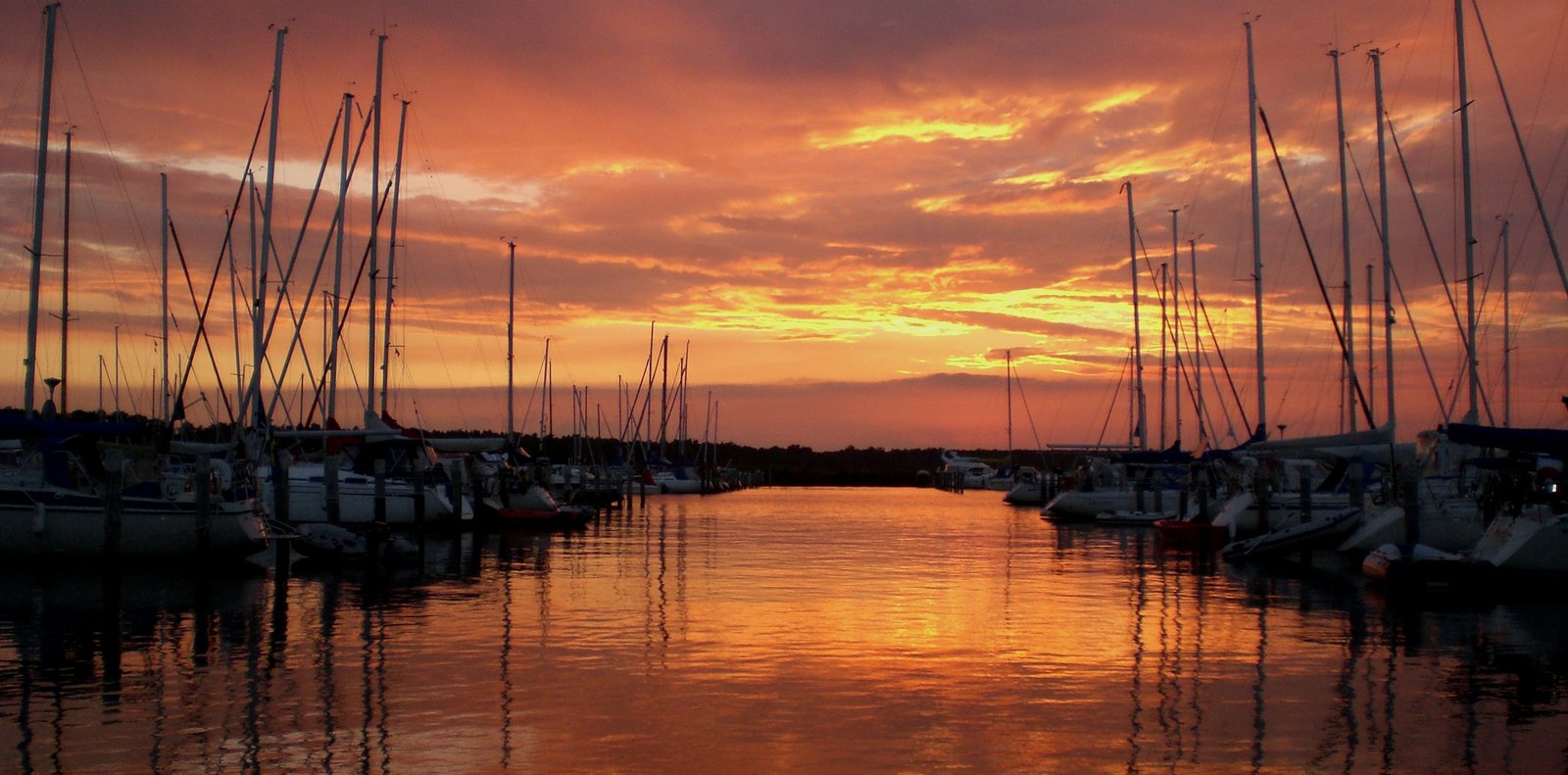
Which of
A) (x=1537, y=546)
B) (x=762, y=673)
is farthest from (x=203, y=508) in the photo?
(x=1537, y=546)

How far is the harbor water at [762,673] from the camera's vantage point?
12.9m

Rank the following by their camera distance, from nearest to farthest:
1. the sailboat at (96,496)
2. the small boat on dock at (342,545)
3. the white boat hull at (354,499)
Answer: the sailboat at (96,496) → the small boat on dock at (342,545) → the white boat hull at (354,499)

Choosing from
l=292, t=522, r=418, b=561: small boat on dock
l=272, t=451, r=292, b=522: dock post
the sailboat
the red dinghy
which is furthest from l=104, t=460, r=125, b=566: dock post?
the red dinghy

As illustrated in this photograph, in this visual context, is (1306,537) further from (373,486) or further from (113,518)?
(373,486)

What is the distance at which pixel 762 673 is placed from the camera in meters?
17.2

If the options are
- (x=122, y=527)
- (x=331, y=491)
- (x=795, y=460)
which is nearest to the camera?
(x=122, y=527)

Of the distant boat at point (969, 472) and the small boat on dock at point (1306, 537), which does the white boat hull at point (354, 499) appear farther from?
the distant boat at point (969, 472)

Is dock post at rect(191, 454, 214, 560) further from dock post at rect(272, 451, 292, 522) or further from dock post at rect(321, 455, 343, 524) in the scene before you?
dock post at rect(321, 455, 343, 524)

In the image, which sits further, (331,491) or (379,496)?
(379,496)

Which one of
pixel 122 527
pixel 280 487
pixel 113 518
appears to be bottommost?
pixel 122 527

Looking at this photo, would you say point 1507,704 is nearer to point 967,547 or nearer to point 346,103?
point 967,547

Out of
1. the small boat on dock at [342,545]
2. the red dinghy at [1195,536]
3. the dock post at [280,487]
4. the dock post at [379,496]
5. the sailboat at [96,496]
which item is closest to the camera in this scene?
the sailboat at [96,496]

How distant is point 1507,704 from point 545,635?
1282 centimetres

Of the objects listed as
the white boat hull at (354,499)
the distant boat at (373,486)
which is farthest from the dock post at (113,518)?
the distant boat at (373,486)
